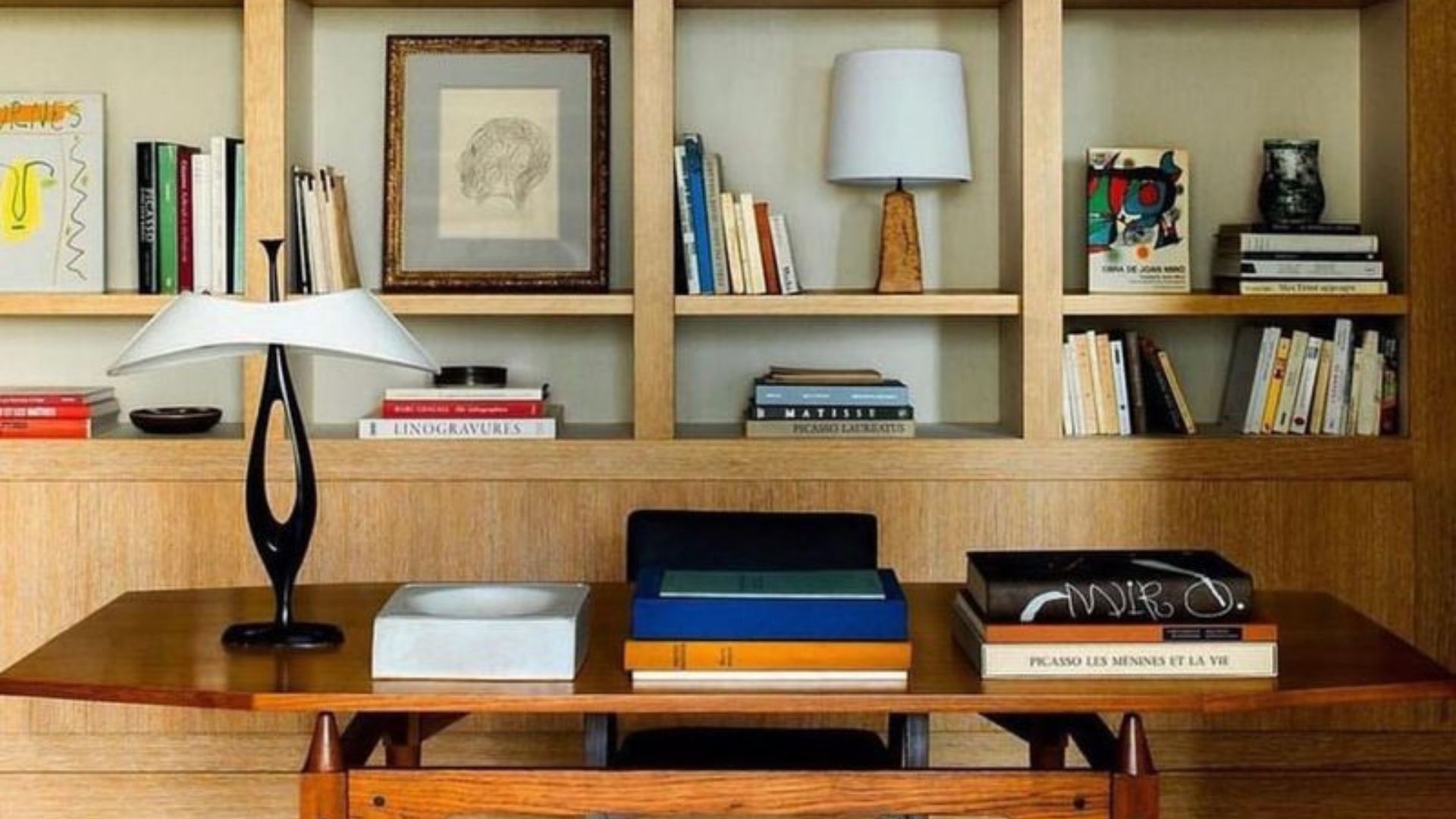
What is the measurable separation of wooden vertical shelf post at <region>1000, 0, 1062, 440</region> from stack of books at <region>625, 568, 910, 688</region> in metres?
1.55

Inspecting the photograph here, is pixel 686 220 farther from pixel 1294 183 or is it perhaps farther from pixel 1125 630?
pixel 1125 630

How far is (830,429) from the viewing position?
3611 mm

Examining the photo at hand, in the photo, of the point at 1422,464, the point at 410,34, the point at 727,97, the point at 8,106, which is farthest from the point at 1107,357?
the point at 8,106

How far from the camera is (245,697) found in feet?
6.64

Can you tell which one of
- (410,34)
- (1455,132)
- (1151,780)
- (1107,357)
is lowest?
(1151,780)

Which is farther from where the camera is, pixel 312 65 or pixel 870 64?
pixel 312 65

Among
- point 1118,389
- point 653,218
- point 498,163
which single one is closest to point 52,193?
point 498,163

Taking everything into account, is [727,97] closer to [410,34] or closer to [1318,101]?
[410,34]

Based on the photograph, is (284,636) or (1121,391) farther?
(1121,391)

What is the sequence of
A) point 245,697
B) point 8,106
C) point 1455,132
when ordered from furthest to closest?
1. point 8,106
2. point 1455,132
3. point 245,697

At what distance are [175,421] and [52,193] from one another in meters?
0.57

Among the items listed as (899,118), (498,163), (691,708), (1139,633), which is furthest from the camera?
(498,163)

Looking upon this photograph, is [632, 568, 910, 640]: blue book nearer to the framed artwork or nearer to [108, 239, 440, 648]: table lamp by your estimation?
[108, 239, 440, 648]: table lamp

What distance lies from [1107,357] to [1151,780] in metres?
1.70
